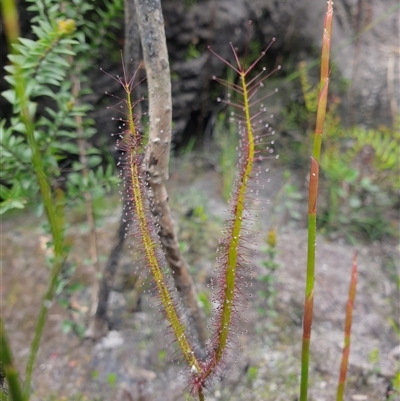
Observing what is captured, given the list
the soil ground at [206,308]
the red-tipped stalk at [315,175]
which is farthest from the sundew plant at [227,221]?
the soil ground at [206,308]

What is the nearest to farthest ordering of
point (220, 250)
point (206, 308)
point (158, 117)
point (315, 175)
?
point (315, 175) < point (220, 250) < point (158, 117) < point (206, 308)

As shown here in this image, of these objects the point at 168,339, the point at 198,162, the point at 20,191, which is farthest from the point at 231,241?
the point at 198,162

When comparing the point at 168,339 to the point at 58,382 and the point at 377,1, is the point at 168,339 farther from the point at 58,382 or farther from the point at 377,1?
the point at 377,1

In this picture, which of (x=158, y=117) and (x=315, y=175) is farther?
(x=158, y=117)

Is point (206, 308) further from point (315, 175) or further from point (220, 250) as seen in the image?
point (315, 175)

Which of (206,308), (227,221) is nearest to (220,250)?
(227,221)

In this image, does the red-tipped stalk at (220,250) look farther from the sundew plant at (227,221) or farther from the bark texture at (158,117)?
the bark texture at (158,117)

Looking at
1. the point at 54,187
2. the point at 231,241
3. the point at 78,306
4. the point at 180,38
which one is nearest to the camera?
the point at 231,241

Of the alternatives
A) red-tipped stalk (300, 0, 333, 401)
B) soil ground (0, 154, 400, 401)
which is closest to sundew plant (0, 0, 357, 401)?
red-tipped stalk (300, 0, 333, 401)
